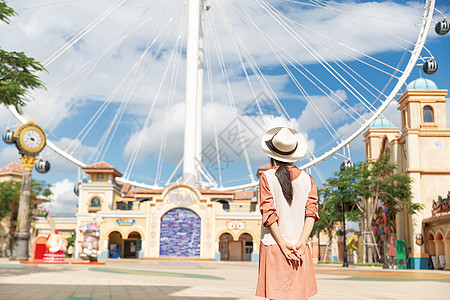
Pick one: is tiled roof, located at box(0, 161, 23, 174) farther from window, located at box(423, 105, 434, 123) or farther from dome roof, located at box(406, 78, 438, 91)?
window, located at box(423, 105, 434, 123)

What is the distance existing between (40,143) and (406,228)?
27.0 metres

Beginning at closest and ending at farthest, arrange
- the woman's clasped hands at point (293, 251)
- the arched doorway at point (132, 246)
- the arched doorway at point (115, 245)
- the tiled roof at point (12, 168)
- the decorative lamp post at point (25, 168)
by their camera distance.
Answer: the woman's clasped hands at point (293, 251)
the decorative lamp post at point (25, 168)
the arched doorway at point (115, 245)
the arched doorway at point (132, 246)
the tiled roof at point (12, 168)

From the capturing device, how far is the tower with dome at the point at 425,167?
105ft

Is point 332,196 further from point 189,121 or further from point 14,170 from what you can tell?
point 14,170

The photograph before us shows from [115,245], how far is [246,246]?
46.2ft

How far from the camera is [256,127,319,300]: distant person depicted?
177 inches

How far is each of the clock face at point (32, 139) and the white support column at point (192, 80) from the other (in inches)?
683

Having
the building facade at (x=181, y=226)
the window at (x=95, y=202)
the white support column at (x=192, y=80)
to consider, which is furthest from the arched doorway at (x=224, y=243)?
the window at (x=95, y=202)

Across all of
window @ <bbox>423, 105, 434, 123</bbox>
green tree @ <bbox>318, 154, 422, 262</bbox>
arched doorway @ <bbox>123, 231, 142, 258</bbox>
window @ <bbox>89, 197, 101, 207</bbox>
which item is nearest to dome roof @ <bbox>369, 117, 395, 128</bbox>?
window @ <bbox>423, 105, 434, 123</bbox>

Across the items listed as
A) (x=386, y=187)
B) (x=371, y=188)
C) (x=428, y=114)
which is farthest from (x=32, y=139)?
(x=428, y=114)

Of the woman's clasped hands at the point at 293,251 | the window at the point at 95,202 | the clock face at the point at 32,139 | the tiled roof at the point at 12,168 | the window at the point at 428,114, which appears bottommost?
the woman's clasped hands at the point at 293,251

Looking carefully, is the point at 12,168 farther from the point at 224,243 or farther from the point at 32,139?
the point at 32,139

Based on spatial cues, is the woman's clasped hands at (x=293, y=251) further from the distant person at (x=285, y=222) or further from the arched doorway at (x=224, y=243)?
the arched doorway at (x=224, y=243)

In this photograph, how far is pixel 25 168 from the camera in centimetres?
2589
